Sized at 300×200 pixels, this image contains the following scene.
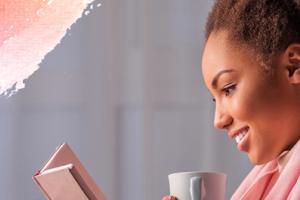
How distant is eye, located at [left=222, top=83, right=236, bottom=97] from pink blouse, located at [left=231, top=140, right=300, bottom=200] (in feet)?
0.31

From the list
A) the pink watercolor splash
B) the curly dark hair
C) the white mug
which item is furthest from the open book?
the pink watercolor splash

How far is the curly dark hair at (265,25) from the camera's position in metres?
0.72

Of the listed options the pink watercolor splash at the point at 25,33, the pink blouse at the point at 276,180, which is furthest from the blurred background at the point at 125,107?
the pink blouse at the point at 276,180

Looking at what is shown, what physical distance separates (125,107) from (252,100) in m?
0.51

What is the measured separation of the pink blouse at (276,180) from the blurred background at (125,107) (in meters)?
0.36

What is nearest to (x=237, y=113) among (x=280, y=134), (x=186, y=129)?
(x=280, y=134)

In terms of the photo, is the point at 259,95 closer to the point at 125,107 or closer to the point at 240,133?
the point at 240,133

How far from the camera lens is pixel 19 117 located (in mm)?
1166

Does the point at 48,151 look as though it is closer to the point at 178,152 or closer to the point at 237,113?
the point at 178,152

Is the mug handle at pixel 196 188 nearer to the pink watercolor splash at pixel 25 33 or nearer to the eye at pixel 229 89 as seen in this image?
the eye at pixel 229 89

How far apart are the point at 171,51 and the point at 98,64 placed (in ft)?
0.46

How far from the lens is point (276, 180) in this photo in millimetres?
771

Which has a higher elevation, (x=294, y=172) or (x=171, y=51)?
(x=171, y=51)

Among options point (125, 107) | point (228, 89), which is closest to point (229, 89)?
point (228, 89)
